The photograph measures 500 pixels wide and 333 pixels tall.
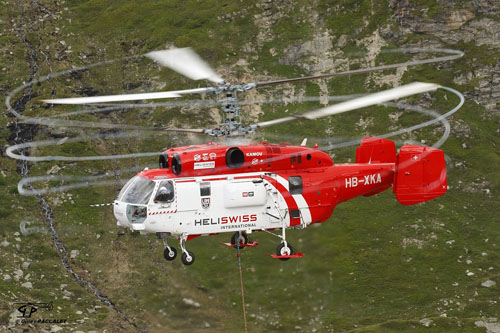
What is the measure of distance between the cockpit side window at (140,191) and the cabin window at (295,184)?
760 centimetres

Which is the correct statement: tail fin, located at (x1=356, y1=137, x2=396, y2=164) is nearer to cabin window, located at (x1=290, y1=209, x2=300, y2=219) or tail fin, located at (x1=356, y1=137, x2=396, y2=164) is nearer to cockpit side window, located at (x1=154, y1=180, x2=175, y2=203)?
cabin window, located at (x1=290, y1=209, x2=300, y2=219)

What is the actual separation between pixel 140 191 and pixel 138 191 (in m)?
0.13

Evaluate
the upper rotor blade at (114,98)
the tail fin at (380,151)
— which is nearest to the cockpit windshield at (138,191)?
the upper rotor blade at (114,98)

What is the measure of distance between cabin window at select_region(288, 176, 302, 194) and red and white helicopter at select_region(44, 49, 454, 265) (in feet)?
0.18

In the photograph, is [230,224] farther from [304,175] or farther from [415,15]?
[415,15]

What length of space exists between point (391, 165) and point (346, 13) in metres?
42.7

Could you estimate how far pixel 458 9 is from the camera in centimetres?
8669

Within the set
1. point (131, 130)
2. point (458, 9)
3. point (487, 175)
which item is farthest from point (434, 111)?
point (131, 130)

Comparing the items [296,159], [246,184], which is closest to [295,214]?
[296,159]

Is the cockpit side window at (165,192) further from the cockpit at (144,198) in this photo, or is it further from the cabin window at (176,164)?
the cabin window at (176,164)

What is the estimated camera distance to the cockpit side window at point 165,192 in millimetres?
43875

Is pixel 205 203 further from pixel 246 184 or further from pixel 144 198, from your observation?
pixel 144 198

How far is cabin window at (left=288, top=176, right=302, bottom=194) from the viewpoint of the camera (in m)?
46.4

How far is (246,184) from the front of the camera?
45062mm
